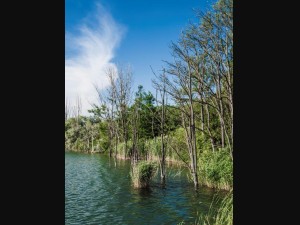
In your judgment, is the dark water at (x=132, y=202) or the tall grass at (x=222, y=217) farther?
the dark water at (x=132, y=202)

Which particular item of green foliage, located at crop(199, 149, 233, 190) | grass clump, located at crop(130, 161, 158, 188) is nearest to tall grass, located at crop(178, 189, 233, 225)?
green foliage, located at crop(199, 149, 233, 190)

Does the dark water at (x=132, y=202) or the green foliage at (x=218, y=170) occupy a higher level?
the green foliage at (x=218, y=170)

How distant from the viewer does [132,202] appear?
9.77 m

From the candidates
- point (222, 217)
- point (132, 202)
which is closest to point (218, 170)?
point (132, 202)

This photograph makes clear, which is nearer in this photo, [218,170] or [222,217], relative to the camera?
[222,217]

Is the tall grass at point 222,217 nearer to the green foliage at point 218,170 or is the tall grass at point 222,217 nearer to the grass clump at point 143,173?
the green foliage at point 218,170

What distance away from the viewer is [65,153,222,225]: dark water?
805 centimetres

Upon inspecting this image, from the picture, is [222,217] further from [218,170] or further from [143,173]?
[143,173]

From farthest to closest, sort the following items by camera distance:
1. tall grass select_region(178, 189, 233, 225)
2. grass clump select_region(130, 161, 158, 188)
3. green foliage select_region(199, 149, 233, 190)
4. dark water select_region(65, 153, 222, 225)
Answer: grass clump select_region(130, 161, 158, 188) → green foliage select_region(199, 149, 233, 190) → dark water select_region(65, 153, 222, 225) → tall grass select_region(178, 189, 233, 225)

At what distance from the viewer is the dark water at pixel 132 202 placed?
805cm

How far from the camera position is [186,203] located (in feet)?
30.7

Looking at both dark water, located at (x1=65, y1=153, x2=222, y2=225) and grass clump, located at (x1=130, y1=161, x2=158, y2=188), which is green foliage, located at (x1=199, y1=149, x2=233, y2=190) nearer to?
dark water, located at (x1=65, y1=153, x2=222, y2=225)

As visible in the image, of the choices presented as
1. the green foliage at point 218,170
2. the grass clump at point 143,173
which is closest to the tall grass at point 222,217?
the green foliage at point 218,170
